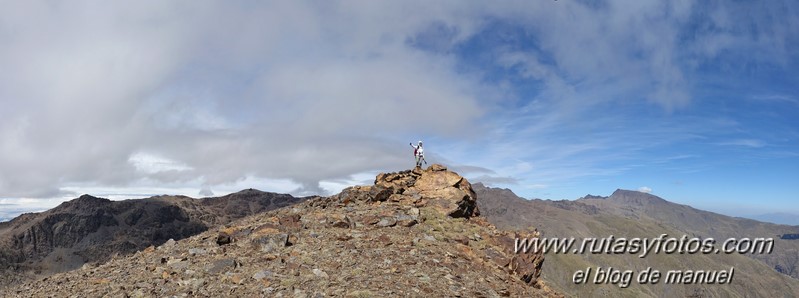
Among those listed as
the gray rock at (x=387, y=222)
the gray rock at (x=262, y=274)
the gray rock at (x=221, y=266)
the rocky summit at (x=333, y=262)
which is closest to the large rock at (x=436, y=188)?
the rocky summit at (x=333, y=262)

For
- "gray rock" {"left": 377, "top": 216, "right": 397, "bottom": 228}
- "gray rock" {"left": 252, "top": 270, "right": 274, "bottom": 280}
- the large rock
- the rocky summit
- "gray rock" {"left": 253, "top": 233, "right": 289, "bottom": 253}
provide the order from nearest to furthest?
the rocky summit < "gray rock" {"left": 252, "top": 270, "right": 274, "bottom": 280} < "gray rock" {"left": 253, "top": 233, "right": 289, "bottom": 253} < "gray rock" {"left": 377, "top": 216, "right": 397, "bottom": 228} < the large rock

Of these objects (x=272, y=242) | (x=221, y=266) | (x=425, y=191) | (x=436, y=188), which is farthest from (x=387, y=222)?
(x=221, y=266)

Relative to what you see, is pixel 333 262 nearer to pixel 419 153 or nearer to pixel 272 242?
pixel 272 242

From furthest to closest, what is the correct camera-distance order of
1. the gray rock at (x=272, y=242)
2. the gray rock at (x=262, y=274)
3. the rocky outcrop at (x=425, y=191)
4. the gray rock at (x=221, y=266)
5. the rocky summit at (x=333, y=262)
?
1. the rocky outcrop at (x=425, y=191)
2. the gray rock at (x=272, y=242)
3. the gray rock at (x=221, y=266)
4. the gray rock at (x=262, y=274)
5. the rocky summit at (x=333, y=262)

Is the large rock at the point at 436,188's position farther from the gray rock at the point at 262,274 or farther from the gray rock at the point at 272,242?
the gray rock at the point at 262,274

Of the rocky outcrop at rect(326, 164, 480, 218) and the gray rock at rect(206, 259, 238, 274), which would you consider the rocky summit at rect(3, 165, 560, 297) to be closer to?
the gray rock at rect(206, 259, 238, 274)

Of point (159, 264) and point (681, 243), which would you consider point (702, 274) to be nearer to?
point (681, 243)

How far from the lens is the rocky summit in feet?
57.0

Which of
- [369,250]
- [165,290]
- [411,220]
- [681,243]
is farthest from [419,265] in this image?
[681,243]

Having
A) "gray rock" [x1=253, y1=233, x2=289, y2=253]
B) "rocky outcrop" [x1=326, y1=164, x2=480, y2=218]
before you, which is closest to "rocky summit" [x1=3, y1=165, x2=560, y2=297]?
"gray rock" [x1=253, y1=233, x2=289, y2=253]

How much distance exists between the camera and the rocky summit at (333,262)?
57.0 feet

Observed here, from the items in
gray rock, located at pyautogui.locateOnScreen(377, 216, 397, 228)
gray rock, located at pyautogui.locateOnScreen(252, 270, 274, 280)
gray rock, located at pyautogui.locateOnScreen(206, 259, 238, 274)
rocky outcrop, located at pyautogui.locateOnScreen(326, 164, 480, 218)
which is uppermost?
rocky outcrop, located at pyautogui.locateOnScreen(326, 164, 480, 218)

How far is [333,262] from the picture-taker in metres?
19.7

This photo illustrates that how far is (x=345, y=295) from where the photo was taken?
53.6 feet
